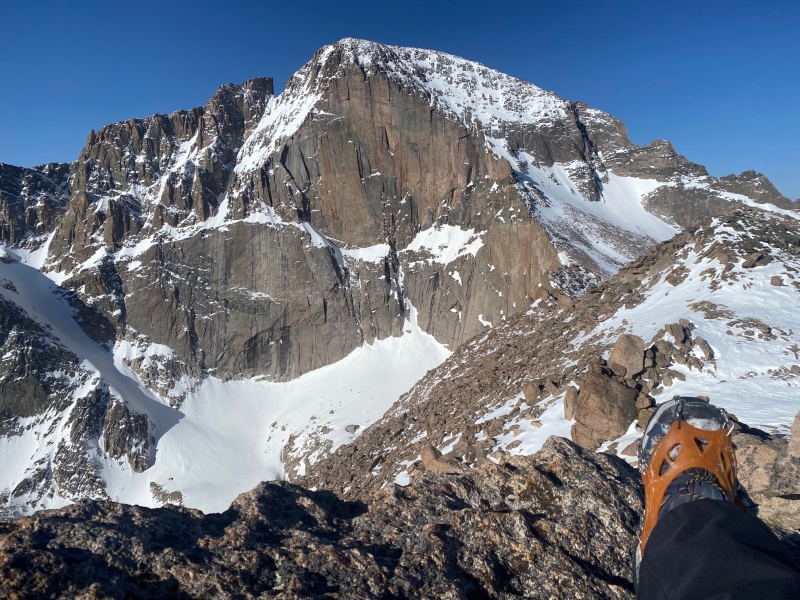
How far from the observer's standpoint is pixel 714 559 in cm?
268

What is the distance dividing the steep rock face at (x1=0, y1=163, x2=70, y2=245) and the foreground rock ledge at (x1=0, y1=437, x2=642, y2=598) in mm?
104590

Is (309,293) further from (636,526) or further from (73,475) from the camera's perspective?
(636,526)

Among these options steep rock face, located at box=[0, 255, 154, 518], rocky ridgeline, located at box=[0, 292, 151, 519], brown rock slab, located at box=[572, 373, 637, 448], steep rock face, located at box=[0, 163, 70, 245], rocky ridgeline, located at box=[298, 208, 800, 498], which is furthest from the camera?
steep rock face, located at box=[0, 163, 70, 245]

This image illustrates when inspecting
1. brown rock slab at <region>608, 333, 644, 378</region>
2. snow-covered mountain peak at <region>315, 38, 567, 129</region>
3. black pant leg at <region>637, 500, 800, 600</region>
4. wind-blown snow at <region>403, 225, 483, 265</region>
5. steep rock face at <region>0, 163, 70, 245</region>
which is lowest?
black pant leg at <region>637, 500, 800, 600</region>

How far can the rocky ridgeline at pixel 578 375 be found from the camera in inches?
606

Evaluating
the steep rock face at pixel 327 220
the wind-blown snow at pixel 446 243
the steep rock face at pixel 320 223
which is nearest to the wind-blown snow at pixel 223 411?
the steep rock face at pixel 320 223

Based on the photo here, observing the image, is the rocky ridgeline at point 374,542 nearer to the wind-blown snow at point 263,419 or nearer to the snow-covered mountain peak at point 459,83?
the wind-blown snow at point 263,419

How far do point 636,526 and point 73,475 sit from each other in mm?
73605

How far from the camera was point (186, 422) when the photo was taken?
7094 centimetres

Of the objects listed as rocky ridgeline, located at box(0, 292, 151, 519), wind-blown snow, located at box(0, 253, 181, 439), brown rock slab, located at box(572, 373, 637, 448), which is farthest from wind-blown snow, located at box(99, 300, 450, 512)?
brown rock slab, located at box(572, 373, 637, 448)

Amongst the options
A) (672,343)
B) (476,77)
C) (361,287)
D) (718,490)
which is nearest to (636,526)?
(718,490)

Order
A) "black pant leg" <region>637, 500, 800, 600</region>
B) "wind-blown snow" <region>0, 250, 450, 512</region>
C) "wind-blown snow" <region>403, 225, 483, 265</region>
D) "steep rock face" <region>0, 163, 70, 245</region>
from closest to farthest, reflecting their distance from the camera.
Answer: "black pant leg" <region>637, 500, 800, 600</region>
"wind-blown snow" <region>0, 250, 450, 512</region>
"wind-blown snow" <region>403, 225, 483, 265</region>
"steep rock face" <region>0, 163, 70, 245</region>

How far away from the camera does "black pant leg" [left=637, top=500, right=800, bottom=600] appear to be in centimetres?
242

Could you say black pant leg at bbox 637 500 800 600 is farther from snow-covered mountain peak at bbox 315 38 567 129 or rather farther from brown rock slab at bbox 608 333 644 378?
snow-covered mountain peak at bbox 315 38 567 129
